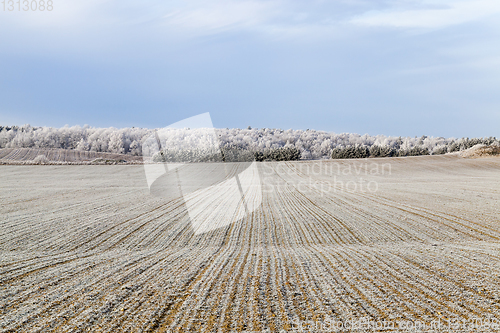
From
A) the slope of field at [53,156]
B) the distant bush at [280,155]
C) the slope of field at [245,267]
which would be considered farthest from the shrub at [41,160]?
the slope of field at [245,267]

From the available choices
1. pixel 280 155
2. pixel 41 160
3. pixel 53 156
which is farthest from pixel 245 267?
pixel 53 156

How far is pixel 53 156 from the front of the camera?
62188mm

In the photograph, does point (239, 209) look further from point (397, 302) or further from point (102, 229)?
point (397, 302)

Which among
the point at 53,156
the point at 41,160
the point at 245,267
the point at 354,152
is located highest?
the point at 53,156

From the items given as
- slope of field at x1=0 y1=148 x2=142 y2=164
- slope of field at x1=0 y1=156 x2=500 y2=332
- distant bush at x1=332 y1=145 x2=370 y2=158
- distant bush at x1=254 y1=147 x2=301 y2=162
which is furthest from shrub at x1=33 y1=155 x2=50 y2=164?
distant bush at x1=332 y1=145 x2=370 y2=158

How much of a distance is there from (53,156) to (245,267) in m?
65.9

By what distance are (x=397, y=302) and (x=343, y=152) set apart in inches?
2757

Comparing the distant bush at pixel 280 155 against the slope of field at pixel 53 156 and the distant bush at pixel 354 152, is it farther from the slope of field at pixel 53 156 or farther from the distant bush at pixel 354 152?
the slope of field at pixel 53 156

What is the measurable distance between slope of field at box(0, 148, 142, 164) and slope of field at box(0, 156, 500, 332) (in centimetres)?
4633

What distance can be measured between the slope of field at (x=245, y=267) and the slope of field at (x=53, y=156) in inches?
1824

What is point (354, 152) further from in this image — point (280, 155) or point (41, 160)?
point (41, 160)

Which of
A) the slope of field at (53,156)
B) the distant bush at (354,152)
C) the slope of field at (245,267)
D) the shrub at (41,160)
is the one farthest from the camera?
the distant bush at (354,152)

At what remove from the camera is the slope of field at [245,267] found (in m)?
5.71

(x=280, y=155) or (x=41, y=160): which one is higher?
(x=41, y=160)
